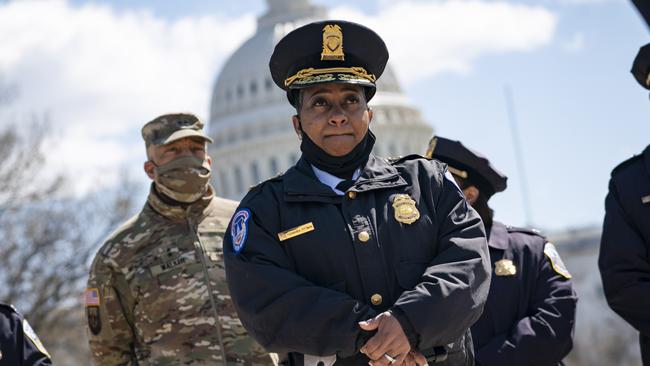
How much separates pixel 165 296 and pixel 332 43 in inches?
92.8

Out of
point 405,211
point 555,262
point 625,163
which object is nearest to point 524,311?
point 555,262

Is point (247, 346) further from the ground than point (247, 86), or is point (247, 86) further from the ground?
point (247, 86)

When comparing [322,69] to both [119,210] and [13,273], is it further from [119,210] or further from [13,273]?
[119,210]

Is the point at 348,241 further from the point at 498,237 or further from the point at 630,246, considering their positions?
the point at 498,237

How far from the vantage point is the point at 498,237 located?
21.0 feet

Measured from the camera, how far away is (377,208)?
4.42 m

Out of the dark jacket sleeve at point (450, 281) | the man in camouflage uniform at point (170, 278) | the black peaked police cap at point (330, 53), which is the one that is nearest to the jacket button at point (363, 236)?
the dark jacket sleeve at point (450, 281)

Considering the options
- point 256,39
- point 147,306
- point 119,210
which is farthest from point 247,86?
point 147,306

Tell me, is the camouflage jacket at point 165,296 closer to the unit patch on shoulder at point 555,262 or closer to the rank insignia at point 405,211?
the unit patch on shoulder at point 555,262

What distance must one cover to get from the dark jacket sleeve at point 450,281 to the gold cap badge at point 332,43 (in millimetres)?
572

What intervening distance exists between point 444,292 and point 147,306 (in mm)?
2693

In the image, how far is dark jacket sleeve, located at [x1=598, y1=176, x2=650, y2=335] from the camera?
5.37 m

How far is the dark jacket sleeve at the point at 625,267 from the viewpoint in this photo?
5.37 metres

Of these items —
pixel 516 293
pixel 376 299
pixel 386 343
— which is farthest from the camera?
pixel 516 293
